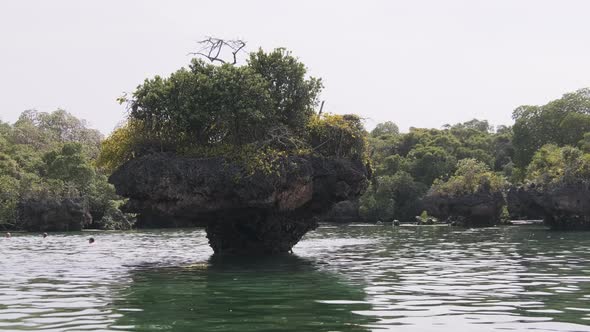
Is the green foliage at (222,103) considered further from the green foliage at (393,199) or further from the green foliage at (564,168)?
the green foliage at (393,199)

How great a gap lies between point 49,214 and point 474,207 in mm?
43854

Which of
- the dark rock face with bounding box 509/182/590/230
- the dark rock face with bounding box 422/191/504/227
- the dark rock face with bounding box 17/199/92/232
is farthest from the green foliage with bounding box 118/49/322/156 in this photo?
the dark rock face with bounding box 17/199/92/232

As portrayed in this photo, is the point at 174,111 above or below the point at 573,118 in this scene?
below

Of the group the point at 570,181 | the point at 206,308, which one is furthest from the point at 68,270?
the point at 570,181

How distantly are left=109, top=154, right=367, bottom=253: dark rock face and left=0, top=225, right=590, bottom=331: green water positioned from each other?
2.19 meters

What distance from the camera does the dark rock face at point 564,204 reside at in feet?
191

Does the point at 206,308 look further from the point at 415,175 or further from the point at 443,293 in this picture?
the point at 415,175

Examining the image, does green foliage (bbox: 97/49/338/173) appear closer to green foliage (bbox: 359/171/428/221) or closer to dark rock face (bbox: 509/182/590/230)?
dark rock face (bbox: 509/182/590/230)

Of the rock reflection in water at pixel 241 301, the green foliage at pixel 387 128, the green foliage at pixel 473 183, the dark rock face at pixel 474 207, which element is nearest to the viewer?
the rock reflection in water at pixel 241 301

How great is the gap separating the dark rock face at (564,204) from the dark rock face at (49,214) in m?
45.5

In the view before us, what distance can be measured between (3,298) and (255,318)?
698 centimetres

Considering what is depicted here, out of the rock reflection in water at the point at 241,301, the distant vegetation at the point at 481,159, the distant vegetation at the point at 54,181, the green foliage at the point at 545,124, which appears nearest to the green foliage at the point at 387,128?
the distant vegetation at the point at 481,159

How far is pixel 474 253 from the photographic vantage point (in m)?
30.9

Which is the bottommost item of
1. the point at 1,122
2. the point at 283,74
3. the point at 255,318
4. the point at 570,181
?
the point at 255,318
